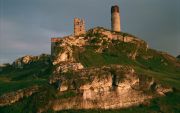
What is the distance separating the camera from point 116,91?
17175 centimetres

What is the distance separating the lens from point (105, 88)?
564 ft

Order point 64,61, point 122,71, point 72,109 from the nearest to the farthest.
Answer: point 72,109
point 122,71
point 64,61

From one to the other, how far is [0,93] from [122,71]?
137 feet

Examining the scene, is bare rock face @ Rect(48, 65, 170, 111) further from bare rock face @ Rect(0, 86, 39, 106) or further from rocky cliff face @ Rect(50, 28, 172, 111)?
bare rock face @ Rect(0, 86, 39, 106)

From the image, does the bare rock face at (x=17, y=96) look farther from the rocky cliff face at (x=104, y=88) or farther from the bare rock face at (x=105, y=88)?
the bare rock face at (x=105, y=88)

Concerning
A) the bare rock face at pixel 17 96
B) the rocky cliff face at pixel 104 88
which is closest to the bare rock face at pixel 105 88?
the rocky cliff face at pixel 104 88

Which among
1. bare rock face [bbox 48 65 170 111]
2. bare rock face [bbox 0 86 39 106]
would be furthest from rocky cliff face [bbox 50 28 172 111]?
bare rock face [bbox 0 86 39 106]

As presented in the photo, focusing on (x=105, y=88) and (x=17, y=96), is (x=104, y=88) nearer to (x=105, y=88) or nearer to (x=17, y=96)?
(x=105, y=88)

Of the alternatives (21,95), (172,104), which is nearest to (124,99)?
(172,104)

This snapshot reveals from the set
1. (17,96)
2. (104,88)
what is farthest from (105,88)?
(17,96)

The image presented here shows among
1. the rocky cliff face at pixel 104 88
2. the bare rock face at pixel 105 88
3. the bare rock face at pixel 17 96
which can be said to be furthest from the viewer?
the bare rock face at pixel 17 96

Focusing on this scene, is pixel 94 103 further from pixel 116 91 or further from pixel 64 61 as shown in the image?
pixel 64 61

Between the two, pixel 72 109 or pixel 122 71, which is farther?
pixel 122 71

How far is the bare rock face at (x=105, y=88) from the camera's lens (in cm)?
16738
